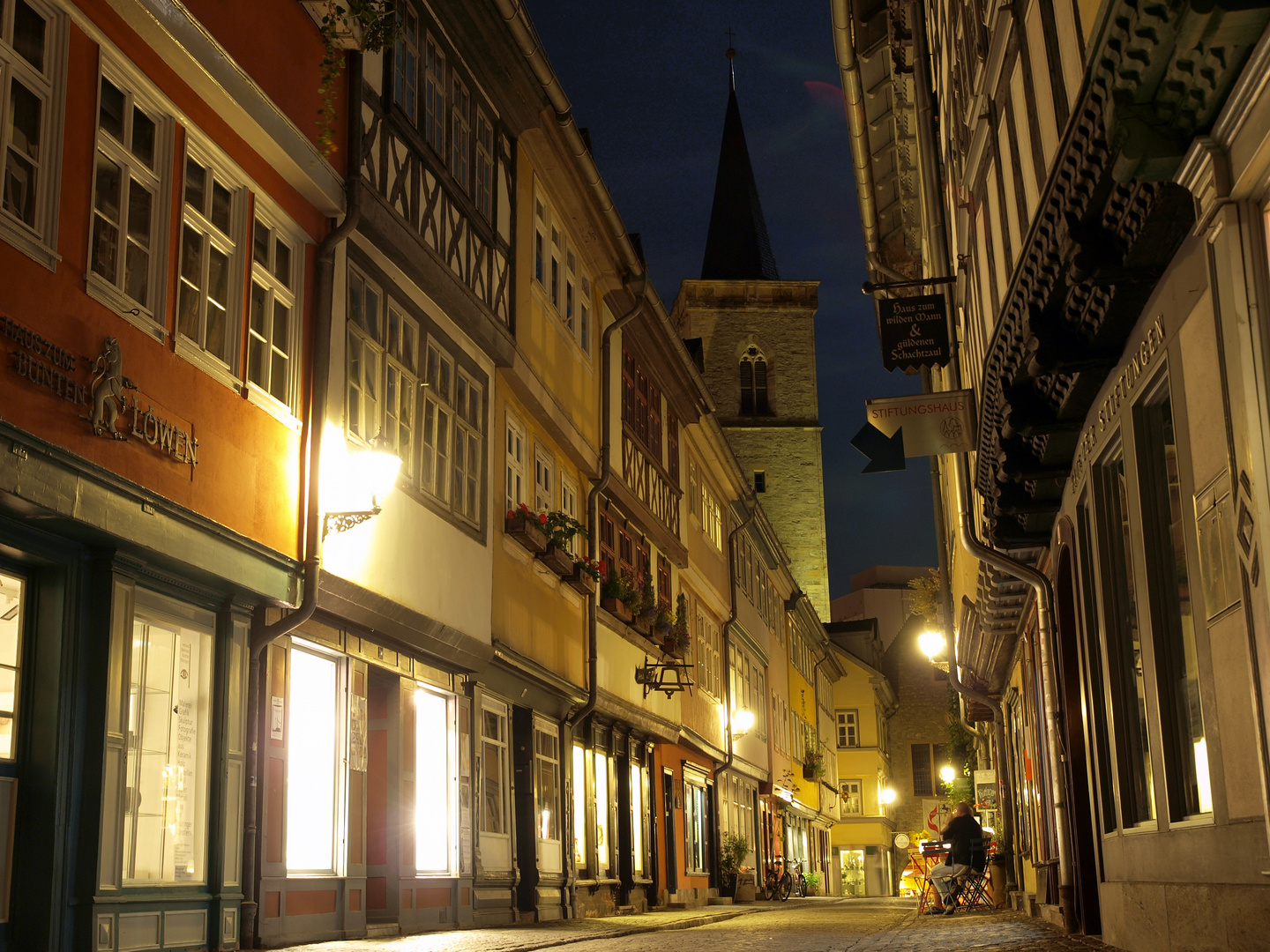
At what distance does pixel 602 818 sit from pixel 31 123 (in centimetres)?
1396

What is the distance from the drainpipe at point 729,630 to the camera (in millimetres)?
28875

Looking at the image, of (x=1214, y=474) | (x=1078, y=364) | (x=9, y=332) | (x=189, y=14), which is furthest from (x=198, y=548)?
(x=1214, y=474)

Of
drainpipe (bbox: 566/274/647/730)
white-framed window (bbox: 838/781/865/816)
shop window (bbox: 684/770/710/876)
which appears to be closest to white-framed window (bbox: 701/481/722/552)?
shop window (bbox: 684/770/710/876)

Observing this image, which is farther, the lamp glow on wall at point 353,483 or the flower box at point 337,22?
the flower box at point 337,22

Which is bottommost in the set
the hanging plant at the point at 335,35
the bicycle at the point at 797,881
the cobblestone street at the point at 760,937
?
the bicycle at the point at 797,881

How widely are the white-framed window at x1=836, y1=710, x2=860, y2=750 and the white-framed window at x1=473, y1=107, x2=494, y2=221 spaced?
46862 mm

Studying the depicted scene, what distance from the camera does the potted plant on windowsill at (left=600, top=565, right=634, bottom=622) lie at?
762 inches

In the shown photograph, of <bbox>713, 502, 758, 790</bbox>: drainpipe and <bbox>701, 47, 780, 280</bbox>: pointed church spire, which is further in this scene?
<bbox>701, 47, 780, 280</bbox>: pointed church spire

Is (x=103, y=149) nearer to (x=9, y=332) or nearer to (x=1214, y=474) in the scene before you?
(x=9, y=332)

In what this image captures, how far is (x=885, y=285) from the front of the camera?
14062 millimetres

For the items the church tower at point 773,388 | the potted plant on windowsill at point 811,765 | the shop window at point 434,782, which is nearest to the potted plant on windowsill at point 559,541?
the shop window at point 434,782

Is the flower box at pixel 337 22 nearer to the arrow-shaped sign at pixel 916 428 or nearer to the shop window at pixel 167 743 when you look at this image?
the shop window at pixel 167 743

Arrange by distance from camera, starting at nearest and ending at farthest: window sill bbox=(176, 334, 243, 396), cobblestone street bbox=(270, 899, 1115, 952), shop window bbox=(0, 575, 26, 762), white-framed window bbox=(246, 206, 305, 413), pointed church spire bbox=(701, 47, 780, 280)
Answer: shop window bbox=(0, 575, 26, 762) → window sill bbox=(176, 334, 243, 396) → white-framed window bbox=(246, 206, 305, 413) → cobblestone street bbox=(270, 899, 1115, 952) → pointed church spire bbox=(701, 47, 780, 280)

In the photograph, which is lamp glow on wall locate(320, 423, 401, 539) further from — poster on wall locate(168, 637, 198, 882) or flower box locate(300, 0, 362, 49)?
flower box locate(300, 0, 362, 49)
